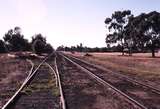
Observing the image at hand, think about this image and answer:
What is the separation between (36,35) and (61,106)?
109099 millimetres

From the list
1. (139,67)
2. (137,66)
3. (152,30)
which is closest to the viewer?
(139,67)

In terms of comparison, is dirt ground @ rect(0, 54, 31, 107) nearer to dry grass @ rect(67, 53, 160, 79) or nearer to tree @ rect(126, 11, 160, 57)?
dry grass @ rect(67, 53, 160, 79)

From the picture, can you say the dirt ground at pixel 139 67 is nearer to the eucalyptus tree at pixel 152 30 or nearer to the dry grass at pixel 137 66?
the dry grass at pixel 137 66

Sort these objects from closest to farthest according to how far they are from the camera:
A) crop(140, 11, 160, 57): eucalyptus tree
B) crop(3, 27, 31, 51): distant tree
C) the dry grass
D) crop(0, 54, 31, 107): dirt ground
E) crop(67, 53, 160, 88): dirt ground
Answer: crop(0, 54, 31, 107): dirt ground
crop(67, 53, 160, 88): dirt ground
the dry grass
crop(140, 11, 160, 57): eucalyptus tree
crop(3, 27, 31, 51): distant tree

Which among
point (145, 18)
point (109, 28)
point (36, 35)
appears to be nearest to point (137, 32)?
point (145, 18)

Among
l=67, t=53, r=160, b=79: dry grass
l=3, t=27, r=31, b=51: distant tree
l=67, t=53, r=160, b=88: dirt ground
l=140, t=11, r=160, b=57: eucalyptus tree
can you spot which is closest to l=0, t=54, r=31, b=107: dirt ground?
l=67, t=53, r=160, b=88: dirt ground

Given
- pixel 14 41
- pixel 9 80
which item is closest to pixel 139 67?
pixel 9 80

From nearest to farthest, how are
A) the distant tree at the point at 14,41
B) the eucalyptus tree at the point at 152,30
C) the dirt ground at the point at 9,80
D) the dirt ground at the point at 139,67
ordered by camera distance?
the dirt ground at the point at 9,80 → the dirt ground at the point at 139,67 → the eucalyptus tree at the point at 152,30 → the distant tree at the point at 14,41

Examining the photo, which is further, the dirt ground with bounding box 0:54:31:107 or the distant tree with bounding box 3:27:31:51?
the distant tree with bounding box 3:27:31:51

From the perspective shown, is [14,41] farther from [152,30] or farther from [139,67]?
[139,67]

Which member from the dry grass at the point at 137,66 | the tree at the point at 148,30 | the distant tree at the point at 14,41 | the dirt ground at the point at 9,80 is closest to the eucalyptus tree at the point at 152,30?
the tree at the point at 148,30

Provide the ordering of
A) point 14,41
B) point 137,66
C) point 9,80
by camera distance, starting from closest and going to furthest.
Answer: point 9,80 < point 137,66 < point 14,41

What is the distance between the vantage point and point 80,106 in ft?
35.4

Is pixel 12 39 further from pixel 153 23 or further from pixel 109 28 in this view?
pixel 153 23
